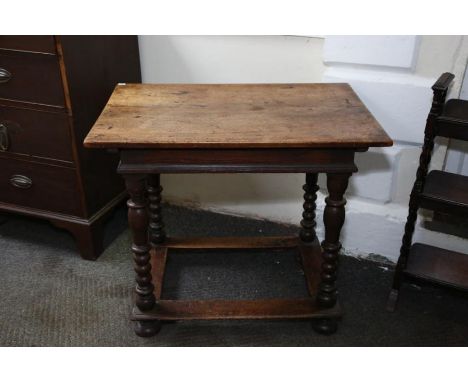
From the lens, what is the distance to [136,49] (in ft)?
6.79

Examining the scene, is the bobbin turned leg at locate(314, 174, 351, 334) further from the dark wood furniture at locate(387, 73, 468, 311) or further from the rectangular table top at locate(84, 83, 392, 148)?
the dark wood furniture at locate(387, 73, 468, 311)

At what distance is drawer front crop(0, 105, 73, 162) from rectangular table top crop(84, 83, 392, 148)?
0.96ft

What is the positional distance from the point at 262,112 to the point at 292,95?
0.19 meters

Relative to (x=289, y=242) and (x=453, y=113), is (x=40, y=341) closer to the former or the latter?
(x=289, y=242)

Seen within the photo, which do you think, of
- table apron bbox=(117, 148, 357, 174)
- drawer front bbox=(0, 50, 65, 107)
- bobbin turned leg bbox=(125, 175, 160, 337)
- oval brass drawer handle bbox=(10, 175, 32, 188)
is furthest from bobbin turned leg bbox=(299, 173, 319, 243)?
oval brass drawer handle bbox=(10, 175, 32, 188)

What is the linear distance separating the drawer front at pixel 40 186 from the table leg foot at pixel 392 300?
1207 millimetres

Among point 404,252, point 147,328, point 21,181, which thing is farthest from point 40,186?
point 404,252

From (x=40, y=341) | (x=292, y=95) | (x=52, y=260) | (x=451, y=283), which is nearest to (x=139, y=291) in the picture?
(x=40, y=341)

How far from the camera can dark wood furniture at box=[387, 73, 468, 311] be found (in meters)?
1.42

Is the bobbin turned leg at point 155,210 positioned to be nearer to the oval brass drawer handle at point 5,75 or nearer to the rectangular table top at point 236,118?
the rectangular table top at point 236,118

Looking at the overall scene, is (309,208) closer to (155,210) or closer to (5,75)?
(155,210)

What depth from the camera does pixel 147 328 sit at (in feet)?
5.32

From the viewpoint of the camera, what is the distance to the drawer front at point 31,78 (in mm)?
1641

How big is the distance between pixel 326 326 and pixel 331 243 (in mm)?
313
